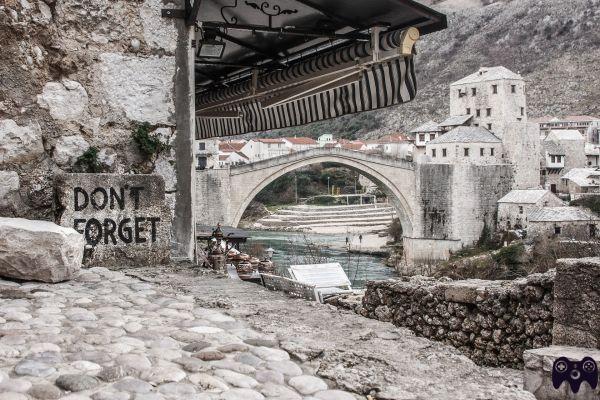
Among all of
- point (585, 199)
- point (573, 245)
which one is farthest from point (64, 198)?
point (585, 199)

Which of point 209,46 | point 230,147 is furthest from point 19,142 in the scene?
point 230,147

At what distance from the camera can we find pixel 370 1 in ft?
15.6

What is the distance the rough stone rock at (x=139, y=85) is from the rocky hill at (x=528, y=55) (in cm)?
8444

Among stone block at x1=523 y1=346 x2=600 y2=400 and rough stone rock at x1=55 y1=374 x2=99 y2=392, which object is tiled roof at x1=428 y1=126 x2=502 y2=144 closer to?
stone block at x1=523 y1=346 x2=600 y2=400

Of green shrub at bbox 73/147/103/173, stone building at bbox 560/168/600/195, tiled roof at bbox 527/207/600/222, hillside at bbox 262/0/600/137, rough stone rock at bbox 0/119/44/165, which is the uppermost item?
hillside at bbox 262/0/600/137

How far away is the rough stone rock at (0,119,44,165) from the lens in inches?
167

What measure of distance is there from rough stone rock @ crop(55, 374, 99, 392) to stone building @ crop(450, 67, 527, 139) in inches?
1845

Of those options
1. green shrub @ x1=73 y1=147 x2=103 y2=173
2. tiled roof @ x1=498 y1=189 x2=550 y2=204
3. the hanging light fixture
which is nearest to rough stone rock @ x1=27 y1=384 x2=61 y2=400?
green shrub @ x1=73 y1=147 x2=103 y2=173

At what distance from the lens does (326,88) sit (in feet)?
18.4

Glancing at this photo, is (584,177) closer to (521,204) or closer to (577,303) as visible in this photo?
(521,204)

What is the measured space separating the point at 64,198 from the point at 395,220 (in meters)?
52.8

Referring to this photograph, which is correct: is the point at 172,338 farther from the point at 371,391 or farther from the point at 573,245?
the point at 573,245

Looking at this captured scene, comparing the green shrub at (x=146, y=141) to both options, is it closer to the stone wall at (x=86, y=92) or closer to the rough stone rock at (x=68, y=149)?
the stone wall at (x=86, y=92)

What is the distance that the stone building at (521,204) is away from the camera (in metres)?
41.5
